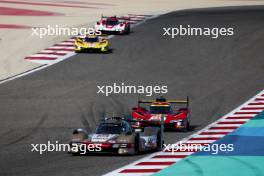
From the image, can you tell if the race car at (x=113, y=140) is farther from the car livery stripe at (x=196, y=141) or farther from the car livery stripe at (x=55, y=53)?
the car livery stripe at (x=55, y=53)

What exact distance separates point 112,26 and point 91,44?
5.78 metres

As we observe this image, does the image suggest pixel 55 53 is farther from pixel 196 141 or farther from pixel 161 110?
pixel 196 141

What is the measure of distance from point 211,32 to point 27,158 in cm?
3053

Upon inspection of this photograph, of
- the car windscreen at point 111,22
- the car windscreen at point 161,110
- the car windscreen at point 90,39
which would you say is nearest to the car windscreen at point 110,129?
the car windscreen at point 161,110

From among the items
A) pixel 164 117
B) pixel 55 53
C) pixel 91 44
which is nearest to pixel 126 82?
pixel 91 44

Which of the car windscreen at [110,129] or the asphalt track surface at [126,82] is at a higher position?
the asphalt track surface at [126,82]

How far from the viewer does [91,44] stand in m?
48.0

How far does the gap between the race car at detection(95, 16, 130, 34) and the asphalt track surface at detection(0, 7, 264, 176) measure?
1.64ft

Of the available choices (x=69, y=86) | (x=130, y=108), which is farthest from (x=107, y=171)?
(x=69, y=86)

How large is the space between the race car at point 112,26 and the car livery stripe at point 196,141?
589 inches

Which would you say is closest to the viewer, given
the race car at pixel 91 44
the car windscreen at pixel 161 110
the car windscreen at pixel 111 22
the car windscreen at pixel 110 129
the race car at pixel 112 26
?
the car windscreen at pixel 110 129

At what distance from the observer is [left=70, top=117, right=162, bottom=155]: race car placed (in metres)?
25.6

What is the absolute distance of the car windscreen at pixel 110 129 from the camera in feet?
87.0

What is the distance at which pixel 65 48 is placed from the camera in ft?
162
